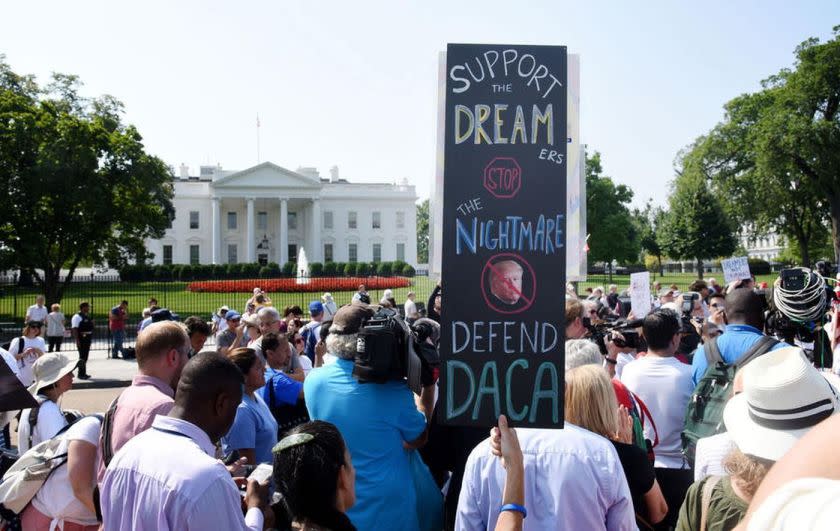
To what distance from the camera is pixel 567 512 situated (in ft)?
9.12

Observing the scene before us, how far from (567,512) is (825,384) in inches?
41.6

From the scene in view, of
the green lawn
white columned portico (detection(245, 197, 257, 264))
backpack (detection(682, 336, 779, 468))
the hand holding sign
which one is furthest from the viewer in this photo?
white columned portico (detection(245, 197, 257, 264))

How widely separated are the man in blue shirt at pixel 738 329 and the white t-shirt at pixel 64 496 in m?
3.95

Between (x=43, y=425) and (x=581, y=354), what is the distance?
333 centimetres

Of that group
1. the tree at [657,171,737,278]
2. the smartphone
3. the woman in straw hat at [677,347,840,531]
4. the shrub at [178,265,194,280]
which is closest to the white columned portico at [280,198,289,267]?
the shrub at [178,265,194,280]

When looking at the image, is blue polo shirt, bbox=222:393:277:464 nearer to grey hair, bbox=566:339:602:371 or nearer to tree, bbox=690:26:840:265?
grey hair, bbox=566:339:602:371

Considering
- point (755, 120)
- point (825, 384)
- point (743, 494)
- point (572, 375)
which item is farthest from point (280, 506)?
point (755, 120)

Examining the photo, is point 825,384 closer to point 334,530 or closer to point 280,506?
point 334,530

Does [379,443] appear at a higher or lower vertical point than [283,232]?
lower

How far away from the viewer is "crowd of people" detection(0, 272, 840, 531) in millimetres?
2328

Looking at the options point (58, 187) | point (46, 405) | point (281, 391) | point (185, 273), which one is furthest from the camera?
point (185, 273)

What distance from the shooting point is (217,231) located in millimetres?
82312

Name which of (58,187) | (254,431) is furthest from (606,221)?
(254,431)

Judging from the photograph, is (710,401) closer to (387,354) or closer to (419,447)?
(419,447)
